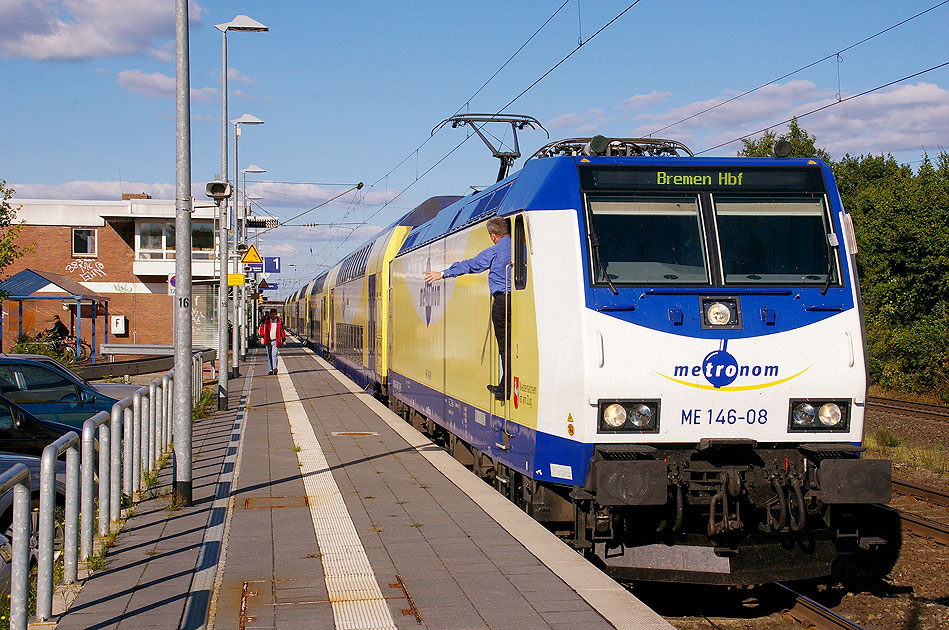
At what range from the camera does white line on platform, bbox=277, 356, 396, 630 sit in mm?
5867

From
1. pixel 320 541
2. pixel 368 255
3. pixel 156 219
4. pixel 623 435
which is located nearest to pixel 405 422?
pixel 368 255

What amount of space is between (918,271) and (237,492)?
2123cm

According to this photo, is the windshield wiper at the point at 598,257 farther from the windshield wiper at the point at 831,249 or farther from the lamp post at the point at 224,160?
the lamp post at the point at 224,160

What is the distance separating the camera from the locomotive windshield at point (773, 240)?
7.61 meters

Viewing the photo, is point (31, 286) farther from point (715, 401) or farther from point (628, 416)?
point (715, 401)

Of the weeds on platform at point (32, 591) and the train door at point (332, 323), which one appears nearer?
the weeds on platform at point (32, 591)

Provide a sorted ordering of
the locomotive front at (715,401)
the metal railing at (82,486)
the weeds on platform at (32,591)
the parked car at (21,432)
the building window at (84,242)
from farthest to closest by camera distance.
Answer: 1. the building window at (84,242)
2. the parked car at (21,432)
3. the locomotive front at (715,401)
4. the weeds on platform at (32,591)
5. the metal railing at (82,486)

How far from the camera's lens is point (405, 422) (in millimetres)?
17141

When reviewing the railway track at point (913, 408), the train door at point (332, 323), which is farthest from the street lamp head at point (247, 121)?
the railway track at point (913, 408)

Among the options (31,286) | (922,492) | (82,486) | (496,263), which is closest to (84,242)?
(31,286)

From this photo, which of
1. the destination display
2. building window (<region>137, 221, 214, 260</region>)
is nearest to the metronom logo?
the destination display

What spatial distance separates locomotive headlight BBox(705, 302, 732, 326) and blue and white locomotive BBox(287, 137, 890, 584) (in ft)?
0.03

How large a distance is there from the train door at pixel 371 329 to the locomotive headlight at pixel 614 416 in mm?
13982

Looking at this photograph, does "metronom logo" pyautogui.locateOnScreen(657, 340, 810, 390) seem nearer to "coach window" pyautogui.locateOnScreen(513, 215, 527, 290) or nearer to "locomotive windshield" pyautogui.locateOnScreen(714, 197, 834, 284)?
"locomotive windshield" pyautogui.locateOnScreen(714, 197, 834, 284)
